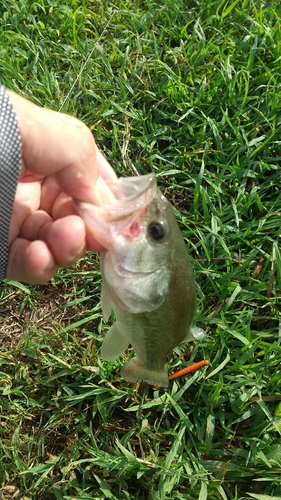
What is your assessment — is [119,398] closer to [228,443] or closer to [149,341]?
[228,443]

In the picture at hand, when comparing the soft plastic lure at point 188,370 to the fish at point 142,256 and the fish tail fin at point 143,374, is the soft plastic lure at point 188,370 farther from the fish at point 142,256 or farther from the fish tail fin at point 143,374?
the fish at point 142,256

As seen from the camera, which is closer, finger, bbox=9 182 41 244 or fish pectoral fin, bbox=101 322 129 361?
finger, bbox=9 182 41 244

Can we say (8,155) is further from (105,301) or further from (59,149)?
(105,301)

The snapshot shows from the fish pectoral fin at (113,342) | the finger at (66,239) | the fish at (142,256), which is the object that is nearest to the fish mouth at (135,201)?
the fish at (142,256)

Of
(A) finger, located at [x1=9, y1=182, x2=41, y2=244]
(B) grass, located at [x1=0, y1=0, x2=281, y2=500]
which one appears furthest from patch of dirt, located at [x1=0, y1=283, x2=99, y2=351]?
(A) finger, located at [x1=9, y1=182, x2=41, y2=244]

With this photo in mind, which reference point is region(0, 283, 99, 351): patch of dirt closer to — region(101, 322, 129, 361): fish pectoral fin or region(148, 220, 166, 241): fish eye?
region(101, 322, 129, 361): fish pectoral fin

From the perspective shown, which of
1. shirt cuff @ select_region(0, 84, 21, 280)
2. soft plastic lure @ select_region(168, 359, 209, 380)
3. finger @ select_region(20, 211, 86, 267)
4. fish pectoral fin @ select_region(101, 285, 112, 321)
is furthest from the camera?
soft plastic lure @ select_region(168, 359, 209, 380)

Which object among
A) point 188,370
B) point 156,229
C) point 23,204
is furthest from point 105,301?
point 188,370
